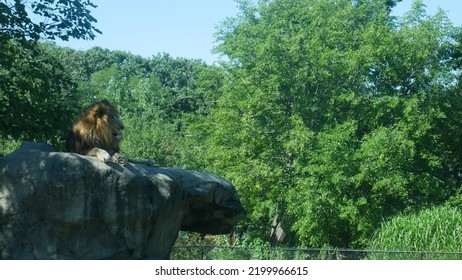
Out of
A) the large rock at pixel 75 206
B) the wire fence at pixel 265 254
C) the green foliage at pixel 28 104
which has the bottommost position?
the wire fence at pixel 265 254

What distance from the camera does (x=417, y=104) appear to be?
26.8 meters

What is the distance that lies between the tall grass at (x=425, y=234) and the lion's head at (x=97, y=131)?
1129 centimetres

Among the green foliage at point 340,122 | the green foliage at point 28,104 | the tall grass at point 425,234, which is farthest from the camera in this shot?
the green foliage at point 340,122

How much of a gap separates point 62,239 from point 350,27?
20.7 metres

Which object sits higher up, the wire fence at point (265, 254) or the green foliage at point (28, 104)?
the green foliage at point (28, 104)

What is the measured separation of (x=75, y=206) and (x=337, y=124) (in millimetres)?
17528

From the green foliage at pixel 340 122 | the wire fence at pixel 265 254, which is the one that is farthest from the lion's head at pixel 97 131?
the green foliage at pixel 340 122

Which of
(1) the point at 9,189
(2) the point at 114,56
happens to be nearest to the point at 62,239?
(1) the point at 9,189

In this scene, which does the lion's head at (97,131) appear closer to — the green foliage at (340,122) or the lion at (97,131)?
the lion at (97,131)

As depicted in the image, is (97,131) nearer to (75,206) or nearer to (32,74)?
(75,206)

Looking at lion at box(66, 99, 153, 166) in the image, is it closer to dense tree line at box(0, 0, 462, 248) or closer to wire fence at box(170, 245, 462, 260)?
wire fence at box(170, 245, 462, 260)

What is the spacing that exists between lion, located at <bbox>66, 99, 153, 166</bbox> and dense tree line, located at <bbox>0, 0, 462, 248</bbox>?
14745 millimetres

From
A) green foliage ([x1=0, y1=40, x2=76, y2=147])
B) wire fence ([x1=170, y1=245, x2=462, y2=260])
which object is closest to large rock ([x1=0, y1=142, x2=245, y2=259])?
green foliage ([x1=0, y1=40, x2=76, y2=147])

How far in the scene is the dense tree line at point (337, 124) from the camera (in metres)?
25.7
